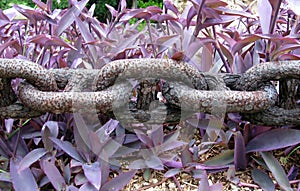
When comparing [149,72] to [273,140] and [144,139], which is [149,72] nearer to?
[144,139]

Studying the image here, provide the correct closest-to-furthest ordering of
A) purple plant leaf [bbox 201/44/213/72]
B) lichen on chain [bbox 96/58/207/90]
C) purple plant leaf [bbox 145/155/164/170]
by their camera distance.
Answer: lichen on chain [bbox 96/58/207/90], purple plant leaf [bbox 145/155/164/170], purple plant leaf [bbox 201/44/213/72]

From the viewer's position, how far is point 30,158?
0.65 m

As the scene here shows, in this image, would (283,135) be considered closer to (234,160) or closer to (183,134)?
(234,160)

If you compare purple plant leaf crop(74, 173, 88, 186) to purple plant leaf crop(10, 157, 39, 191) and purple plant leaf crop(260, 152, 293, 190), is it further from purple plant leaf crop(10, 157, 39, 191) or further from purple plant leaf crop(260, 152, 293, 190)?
purple plant leaf crop(260, 152, 293, 190)

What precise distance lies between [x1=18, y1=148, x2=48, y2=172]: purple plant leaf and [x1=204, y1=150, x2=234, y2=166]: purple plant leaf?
34 cm

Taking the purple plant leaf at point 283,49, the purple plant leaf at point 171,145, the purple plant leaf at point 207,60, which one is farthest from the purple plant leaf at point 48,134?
the purple plant leaf at point 283,49

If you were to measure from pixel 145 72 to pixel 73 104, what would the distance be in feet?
0.43

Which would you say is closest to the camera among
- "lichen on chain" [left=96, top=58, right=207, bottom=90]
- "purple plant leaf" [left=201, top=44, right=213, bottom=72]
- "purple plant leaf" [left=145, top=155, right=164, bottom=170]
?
"lichen on chain" [left=96, top=58, right=207, bottom=90]

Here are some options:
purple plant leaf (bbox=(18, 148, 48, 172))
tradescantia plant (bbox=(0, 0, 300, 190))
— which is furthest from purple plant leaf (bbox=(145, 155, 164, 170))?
purple plant leaf (bbox=(18, 148, 48, 172))

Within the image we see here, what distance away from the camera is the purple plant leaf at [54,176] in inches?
23.9

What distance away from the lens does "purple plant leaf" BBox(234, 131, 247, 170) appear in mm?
662

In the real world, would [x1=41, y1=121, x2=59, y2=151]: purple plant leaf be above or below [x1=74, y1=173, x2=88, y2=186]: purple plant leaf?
above

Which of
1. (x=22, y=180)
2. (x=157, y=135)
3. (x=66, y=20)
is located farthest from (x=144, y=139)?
(x=66, y=20)

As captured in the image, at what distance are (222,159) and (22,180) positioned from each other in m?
0.40
